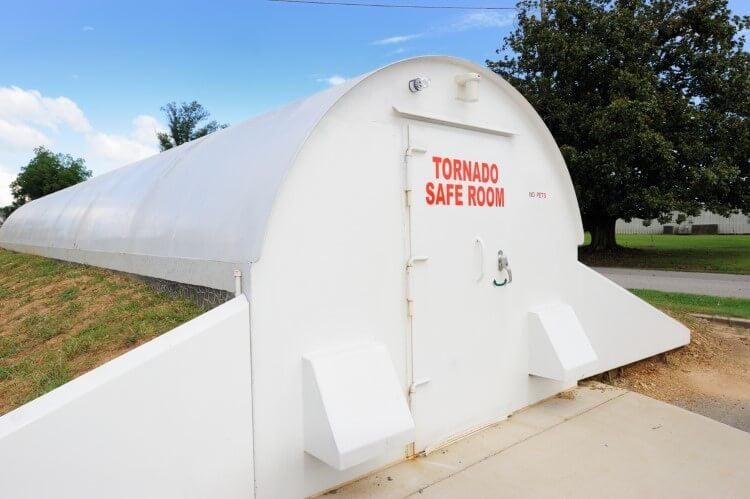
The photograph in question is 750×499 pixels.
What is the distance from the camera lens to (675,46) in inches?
714

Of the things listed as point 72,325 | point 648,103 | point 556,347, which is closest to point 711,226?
point 648,103

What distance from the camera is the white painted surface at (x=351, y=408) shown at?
3018 millimetres

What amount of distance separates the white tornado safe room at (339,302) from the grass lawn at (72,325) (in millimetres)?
356

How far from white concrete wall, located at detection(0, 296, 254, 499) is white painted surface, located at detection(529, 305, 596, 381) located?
3.00 meters

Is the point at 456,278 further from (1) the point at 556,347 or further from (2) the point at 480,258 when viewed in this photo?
(1) the point at 556,347

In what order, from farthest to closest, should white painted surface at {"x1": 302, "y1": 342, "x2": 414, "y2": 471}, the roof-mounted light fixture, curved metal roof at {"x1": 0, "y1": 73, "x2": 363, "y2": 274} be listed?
the roof-mounted light fixture, curved metal roof at {"x1": 0, "y1": 73, "x2": 363, "y2": 274}, white painted surface at {"x1": 302, "y1": 342, "x2": 414, "y2": 471}

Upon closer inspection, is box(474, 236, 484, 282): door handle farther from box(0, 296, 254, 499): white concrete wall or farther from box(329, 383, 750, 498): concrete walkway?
box(0, 296, 254, 499): white concrete wall

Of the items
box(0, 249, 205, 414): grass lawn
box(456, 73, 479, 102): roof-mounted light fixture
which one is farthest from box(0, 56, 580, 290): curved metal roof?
box(0, 249, 205, 414): grass lawn

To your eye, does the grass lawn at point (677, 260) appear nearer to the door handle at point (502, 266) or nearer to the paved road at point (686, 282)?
the paved road at point (686, 282)

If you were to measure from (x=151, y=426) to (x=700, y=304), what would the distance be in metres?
10.5

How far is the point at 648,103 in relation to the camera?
1553 centimetres

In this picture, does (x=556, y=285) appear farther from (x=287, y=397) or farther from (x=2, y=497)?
(x=2, y=497)

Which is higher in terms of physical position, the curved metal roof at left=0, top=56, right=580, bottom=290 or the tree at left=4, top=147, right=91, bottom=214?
the tree at left=4, top=147, right=91, bottom=214

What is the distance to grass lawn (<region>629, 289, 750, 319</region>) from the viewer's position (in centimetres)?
906
